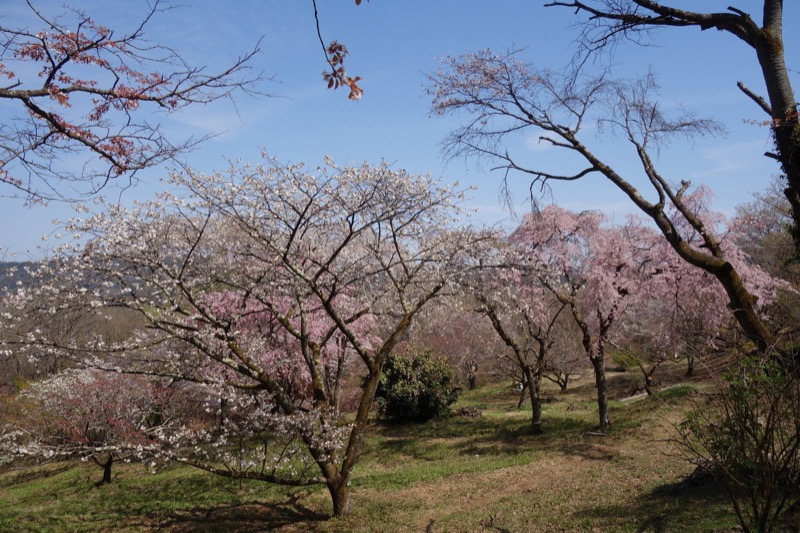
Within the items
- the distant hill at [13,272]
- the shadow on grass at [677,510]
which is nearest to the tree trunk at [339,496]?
the shadow on grass at [677,510]

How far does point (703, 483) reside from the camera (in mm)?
7730

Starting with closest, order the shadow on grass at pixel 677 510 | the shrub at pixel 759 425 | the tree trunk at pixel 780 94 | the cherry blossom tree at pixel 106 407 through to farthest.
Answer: the shrub at pixel 759 425 → the tree trunk at pixel 780 94 → the shadow on grass at pixel 677 510 → the cherry blossom tree at pixel 106 407

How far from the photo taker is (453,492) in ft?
32.1

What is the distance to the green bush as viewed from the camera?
57.3 ft

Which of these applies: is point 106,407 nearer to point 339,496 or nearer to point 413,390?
point 339,496

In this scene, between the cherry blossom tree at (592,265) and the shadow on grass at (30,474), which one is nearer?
the cherry blossom tree at (592,265)

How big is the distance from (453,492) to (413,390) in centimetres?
756

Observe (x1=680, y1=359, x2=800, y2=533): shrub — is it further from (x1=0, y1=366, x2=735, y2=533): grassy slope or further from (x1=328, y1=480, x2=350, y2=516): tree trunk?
(x1=328, y1=480, x2=350, y2=516): tree trunk

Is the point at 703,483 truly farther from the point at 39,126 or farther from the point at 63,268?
the point at 63,268

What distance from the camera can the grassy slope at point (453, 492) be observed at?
7559mm

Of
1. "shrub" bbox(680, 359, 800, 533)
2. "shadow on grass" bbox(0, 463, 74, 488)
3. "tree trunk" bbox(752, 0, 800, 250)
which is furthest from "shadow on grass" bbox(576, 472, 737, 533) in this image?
"shadow on grass" bbox(0, 463, 74, 488)

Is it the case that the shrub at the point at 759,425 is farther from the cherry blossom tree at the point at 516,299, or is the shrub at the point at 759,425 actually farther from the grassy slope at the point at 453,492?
the cherry blossom tree at the point at 516,299

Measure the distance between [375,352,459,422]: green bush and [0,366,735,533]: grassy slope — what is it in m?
1.46

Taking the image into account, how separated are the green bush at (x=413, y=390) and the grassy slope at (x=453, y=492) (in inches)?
57.4
